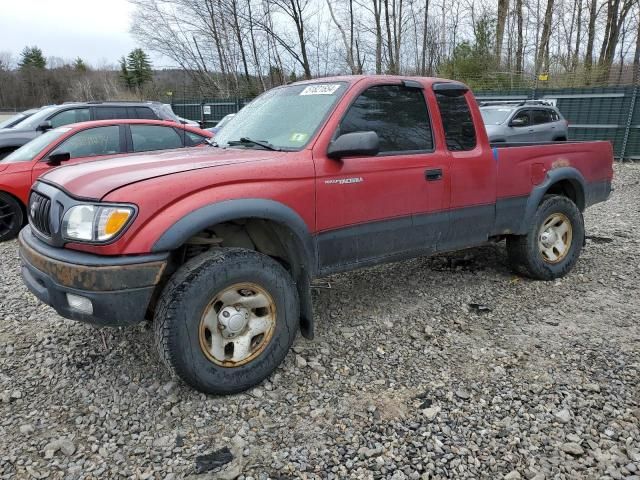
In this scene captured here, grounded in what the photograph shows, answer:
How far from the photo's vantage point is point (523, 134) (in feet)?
38.9

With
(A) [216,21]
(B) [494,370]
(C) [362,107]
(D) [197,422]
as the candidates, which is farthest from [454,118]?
(A) [216,21]

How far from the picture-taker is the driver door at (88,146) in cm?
621

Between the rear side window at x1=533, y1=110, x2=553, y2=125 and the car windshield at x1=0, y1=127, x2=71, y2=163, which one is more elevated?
the car windshield at x1=0, y1=127, x2=71, y2=163

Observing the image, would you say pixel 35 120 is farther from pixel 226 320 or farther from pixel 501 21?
pixel 501 21

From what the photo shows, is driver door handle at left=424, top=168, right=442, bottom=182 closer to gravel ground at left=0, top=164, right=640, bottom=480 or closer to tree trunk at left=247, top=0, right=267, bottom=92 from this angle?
gravel ground at left=0, top=164, right=640, bottom=480

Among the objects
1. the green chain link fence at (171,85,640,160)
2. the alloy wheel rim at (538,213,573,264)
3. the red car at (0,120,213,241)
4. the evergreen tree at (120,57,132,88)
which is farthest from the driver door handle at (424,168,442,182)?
the evergreen tree at (120,57,132,88)

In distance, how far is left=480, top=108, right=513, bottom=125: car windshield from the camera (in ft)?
38.3

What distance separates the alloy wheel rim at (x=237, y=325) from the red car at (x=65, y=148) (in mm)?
3537

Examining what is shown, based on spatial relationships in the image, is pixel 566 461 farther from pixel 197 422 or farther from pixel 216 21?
pixel 216 21

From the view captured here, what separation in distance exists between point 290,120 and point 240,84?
71.7 feet

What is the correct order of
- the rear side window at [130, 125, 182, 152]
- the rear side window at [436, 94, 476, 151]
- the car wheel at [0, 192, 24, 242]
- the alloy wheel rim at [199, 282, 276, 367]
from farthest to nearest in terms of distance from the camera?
1. the rear side window at [130, 125, 182, 152]
2. the car wheel at [0, 192, 24, 242]
3. the rear side window at [436, 94, 476, 151]
4. the alloy wheel rim at [199, 282, 276, 367]

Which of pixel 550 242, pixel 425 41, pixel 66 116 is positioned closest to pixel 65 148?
pixel 66 116

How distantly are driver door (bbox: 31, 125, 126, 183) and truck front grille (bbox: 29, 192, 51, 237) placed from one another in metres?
3.36

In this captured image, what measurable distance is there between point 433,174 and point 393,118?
52cm
